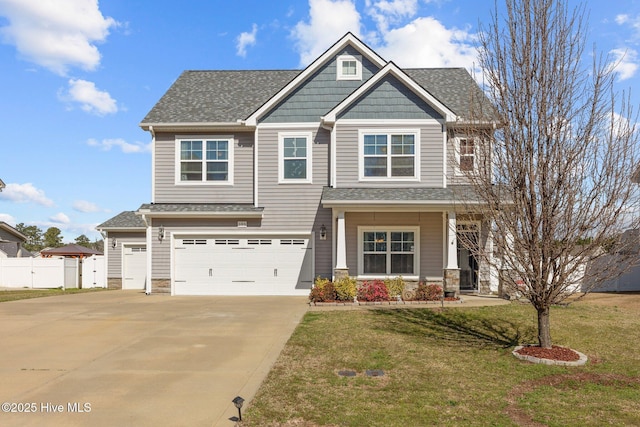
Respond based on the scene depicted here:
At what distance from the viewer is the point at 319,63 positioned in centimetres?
1667

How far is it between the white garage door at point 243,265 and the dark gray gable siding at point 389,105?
5053 mm

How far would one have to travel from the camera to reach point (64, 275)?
72.9 ft

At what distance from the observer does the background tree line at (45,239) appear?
3201 inches

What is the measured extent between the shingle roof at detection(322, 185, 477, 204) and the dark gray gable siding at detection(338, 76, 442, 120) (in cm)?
265

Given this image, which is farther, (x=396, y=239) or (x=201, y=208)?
(x=201, y=208)

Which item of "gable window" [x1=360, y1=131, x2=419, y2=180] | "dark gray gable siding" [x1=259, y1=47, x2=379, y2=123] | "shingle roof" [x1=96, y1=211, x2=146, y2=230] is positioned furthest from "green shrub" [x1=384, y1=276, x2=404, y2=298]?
"shingle roof" [x1=96, y1=211, x2=146, y2=230]

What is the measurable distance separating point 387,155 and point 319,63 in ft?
14.3

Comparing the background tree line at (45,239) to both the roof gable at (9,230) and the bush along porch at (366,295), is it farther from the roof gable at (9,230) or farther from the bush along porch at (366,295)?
the bush along porch at (366,295)

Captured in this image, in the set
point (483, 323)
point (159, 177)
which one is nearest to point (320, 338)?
point (483, 323)

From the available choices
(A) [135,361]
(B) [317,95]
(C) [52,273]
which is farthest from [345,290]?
(C) [52,273]

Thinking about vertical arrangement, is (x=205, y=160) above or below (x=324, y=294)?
above

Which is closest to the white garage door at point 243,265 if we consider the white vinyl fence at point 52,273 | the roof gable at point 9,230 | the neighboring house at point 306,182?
the neighboring house at point 306,182

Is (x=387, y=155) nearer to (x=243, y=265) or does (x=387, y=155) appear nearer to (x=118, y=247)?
(x=243, y=265)

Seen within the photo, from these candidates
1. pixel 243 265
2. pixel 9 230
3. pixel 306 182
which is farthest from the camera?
pixel 9 230
